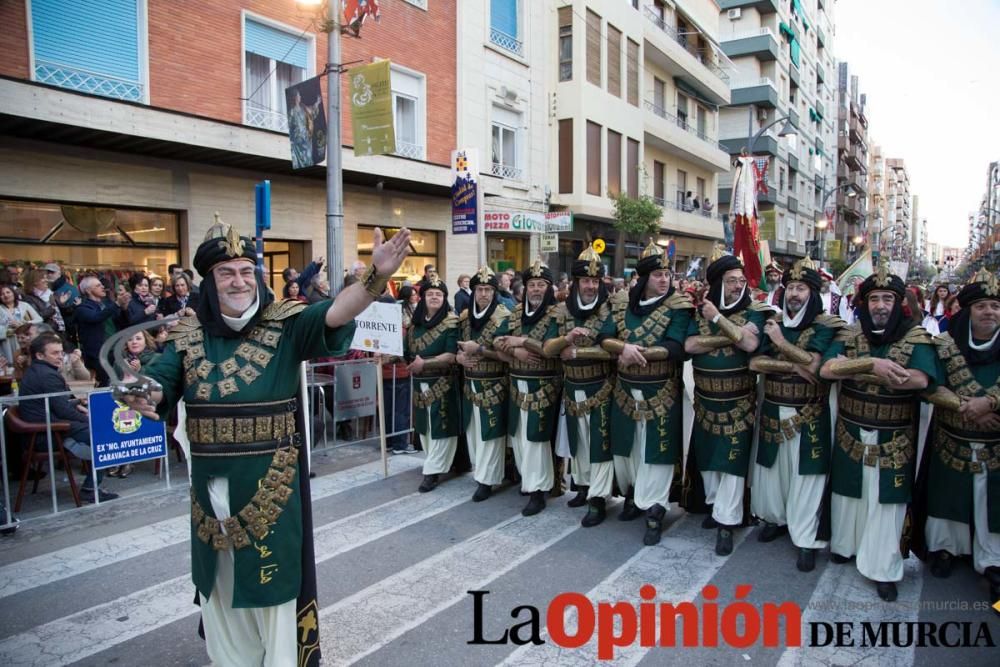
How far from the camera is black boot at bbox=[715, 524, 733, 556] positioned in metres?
5.25

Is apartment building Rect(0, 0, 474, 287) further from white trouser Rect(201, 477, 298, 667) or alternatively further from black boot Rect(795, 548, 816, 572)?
black boot Rect(795, 548, 816, 572)

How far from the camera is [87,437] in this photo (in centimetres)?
661

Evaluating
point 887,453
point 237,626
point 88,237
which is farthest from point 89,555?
point 88,237

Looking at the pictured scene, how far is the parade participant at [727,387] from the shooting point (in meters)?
5.31

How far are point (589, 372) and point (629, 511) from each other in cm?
130

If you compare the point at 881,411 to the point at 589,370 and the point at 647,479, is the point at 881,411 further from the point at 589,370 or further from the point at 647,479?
the point at 589,370

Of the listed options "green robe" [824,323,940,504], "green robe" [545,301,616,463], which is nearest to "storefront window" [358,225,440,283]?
"green robe" [545,301,616,463]

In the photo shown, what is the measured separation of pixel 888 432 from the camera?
463 centimetres

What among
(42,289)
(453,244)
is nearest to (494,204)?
(453,244)

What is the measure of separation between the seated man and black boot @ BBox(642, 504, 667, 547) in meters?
5.16

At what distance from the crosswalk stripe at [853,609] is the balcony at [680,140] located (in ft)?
78.7

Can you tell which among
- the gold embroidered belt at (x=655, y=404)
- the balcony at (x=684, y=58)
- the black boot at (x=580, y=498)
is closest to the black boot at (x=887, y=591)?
the gold embroidered belt at (x=655, y=404)

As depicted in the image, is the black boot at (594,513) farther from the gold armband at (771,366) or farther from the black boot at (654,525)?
the gold armband at (771,366)

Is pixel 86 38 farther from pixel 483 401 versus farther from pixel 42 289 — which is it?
pixel 483 401
